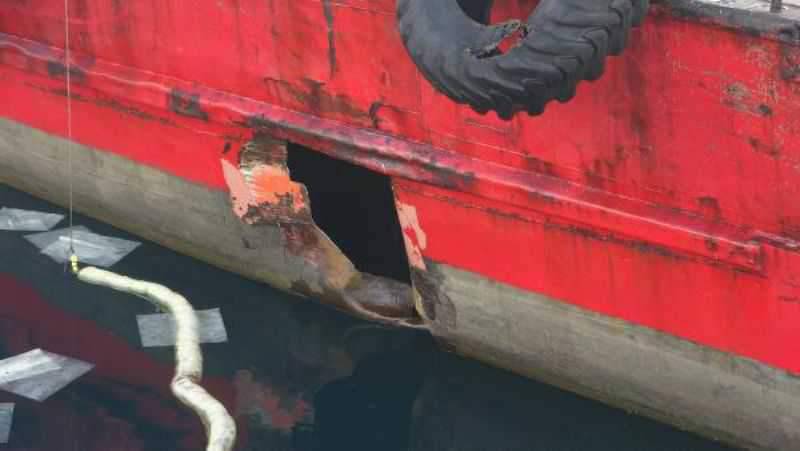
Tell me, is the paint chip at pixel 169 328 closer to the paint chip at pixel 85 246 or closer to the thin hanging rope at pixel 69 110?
the paint chip at pixel 85 246

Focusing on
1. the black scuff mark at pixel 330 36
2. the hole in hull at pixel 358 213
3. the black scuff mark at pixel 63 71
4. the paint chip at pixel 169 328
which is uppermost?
Answer: the black scuff mark at pixel 330 36

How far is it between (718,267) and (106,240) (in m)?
3.47

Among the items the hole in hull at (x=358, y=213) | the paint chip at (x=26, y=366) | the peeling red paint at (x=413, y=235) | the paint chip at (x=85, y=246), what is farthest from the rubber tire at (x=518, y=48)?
the paint chip at (x=85, y=246)

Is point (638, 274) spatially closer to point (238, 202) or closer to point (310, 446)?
point (310, 446)

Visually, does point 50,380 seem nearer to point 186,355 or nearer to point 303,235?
point 186,355

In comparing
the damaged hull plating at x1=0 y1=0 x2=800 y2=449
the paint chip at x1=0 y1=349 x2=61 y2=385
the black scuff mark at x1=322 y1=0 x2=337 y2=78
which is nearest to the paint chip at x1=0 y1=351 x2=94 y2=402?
the paint chip at x1=0 y1=349 x2=61 y2=385

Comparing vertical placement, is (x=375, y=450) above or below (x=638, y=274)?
below

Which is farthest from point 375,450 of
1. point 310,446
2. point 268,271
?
point 268,271

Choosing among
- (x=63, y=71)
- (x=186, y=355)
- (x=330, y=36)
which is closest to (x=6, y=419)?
(x=186, y=355)

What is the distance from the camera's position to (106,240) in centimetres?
654

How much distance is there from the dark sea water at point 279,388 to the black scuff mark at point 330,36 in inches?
52.6

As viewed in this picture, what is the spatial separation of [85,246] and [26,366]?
1028 millimetres

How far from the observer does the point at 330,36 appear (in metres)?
4.97

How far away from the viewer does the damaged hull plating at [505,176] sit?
409cm
